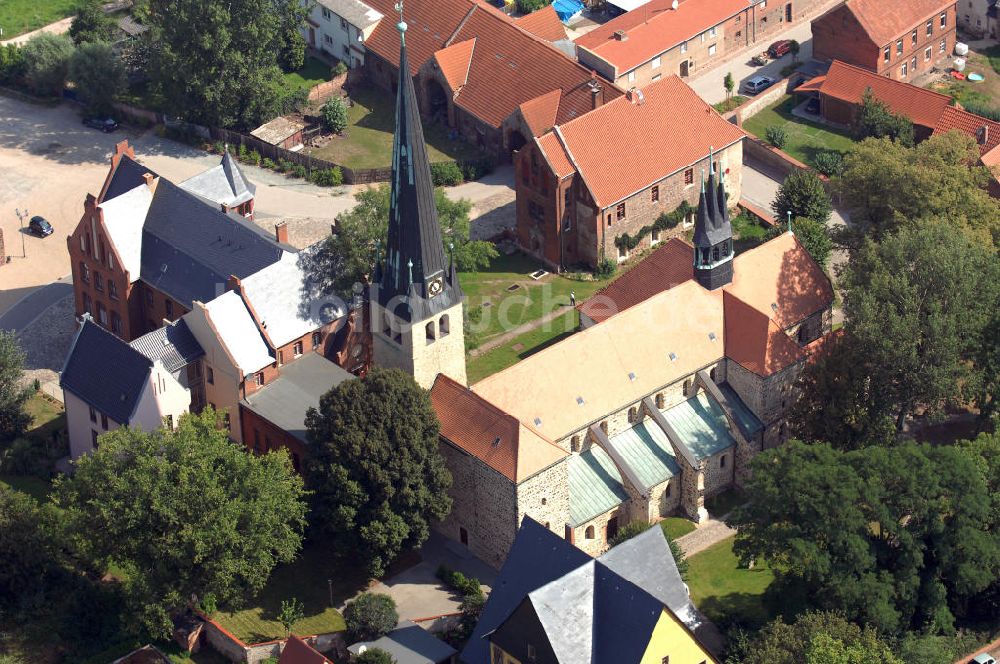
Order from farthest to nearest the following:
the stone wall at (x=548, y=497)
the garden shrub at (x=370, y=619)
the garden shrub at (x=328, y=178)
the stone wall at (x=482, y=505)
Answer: the garden shrub at (x=328, y=178) < the stone wall at (x=482, y=505) < the stone wall at (x=548, y=497) < the garden shrub at (x=370, y=619)

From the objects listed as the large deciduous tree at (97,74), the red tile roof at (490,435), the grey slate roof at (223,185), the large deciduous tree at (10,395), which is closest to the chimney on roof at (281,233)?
the grey slate roof at (223,185)

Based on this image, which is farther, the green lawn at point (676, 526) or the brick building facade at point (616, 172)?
the brick building facade at point (616, 172)

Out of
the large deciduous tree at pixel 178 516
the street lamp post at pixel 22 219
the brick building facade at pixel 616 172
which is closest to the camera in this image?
the large deciduous tree at pixel 178 516

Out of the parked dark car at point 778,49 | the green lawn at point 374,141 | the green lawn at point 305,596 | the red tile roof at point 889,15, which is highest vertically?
the red tile roof at point 889,15

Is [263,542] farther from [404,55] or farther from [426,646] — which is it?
[404,55]

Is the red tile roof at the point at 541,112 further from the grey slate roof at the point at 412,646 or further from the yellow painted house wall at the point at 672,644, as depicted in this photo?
the yellow painted house wall at the point at 672,644

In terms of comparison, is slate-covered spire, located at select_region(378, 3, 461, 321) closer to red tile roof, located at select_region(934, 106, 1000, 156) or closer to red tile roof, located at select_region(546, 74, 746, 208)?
red tile roof, located at select_region(546, 74, 746, 208)

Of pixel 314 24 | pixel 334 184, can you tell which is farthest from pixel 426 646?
pixel 314 24
